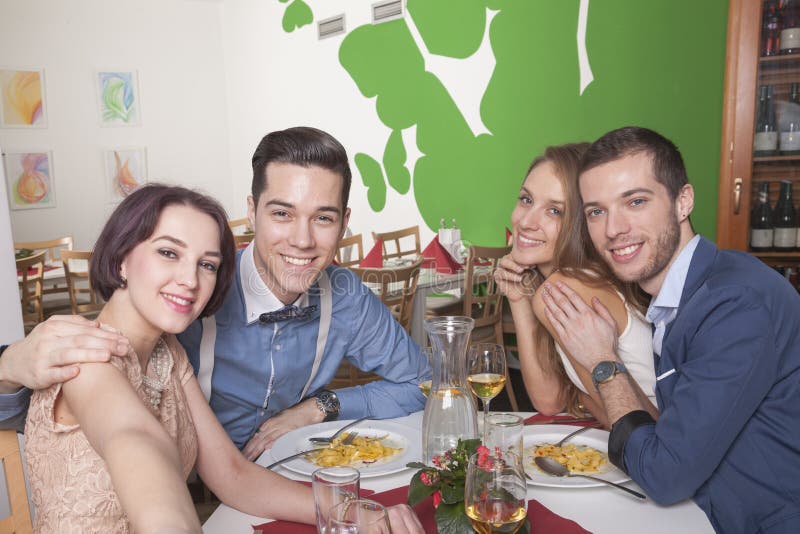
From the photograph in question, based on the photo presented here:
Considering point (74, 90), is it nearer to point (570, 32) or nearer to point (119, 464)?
point (570, 32)

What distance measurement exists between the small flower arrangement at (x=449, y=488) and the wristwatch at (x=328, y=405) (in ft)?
2.37

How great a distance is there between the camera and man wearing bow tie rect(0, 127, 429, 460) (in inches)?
64.6

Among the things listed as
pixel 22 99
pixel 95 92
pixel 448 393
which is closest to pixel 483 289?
pixel 448 393

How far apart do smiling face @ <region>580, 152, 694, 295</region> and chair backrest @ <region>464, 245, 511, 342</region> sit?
8.18ft

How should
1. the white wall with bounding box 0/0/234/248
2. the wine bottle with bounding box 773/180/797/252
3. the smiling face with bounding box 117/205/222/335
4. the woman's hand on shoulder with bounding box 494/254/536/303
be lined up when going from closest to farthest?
the smiling face with bounding box 117/205/222/335
the woman's hand on shoulder with bounding box 494/254/536/303
the wine bottle with bounding box 773/180/797/252
the white wall with bounding box 0/0/234/248

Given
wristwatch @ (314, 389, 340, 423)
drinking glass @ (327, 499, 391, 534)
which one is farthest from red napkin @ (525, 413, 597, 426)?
drinking glass @ (327, 499, 391, 534)

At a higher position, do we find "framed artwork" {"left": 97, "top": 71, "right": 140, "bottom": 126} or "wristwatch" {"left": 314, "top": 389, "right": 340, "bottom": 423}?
"framed artwork" {"left": 97, "top": 71, "right": 140, "bottom": 126}

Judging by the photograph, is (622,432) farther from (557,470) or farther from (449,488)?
(449,488)

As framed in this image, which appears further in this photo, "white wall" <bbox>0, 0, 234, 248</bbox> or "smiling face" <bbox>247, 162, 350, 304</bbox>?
"white wall" <bbox>0, 0, 234, 248</bbox>

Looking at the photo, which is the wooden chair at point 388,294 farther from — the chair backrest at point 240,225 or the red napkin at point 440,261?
the chair backrest at point 240,225

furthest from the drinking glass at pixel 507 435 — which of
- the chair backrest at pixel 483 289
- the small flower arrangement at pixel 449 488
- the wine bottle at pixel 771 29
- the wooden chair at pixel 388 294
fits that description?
the wine bottle at pixel 771 29

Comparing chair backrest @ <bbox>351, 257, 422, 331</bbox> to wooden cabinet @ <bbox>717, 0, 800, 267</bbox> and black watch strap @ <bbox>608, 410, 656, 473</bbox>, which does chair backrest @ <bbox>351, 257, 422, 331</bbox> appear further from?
black watch strap @ <bbox>608, 410, 656, 473</bbox>

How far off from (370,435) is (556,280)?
64 cm

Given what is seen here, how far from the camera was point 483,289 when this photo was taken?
4.54 meters
